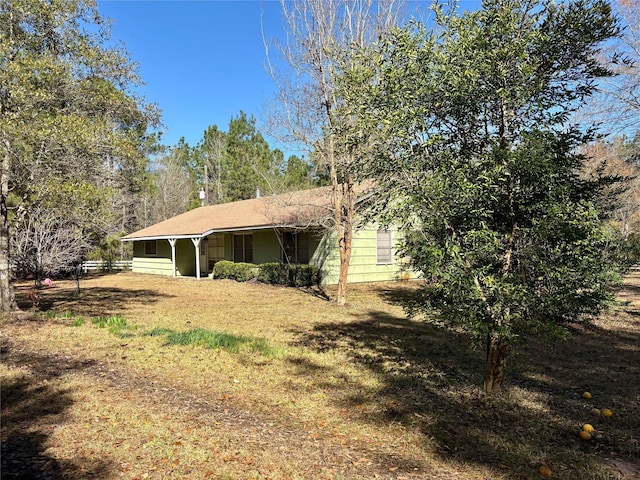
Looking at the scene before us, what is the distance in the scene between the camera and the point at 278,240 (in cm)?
1853

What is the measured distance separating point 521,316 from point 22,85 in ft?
30.3

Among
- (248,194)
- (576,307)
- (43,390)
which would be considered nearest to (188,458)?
(43,390)

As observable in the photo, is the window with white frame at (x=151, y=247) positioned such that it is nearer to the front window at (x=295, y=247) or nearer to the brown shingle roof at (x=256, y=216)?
the brown shingle roof at (x=256, y=216)

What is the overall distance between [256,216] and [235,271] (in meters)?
2.57

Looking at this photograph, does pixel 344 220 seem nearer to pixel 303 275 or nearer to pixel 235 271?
pixel 303 275

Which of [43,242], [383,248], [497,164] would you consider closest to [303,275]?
[383,248]

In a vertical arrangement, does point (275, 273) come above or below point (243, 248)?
below

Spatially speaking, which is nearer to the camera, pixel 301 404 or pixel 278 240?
pixel 301 404

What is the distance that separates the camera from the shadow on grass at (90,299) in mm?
11102

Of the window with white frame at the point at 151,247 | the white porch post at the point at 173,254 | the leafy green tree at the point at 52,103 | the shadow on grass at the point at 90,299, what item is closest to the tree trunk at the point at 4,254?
the leafy green tree at the point at 52,103

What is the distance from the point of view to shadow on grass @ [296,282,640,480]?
3.64 m

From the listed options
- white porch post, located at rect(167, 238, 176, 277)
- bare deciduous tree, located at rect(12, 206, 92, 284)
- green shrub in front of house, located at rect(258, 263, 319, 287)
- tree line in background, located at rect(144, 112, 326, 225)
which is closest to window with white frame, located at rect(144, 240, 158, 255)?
white porch post, located at rect(167, 238, 176, 277)

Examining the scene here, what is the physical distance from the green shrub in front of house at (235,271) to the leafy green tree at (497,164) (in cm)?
1438

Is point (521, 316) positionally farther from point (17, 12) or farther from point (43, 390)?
point (17, 12)
